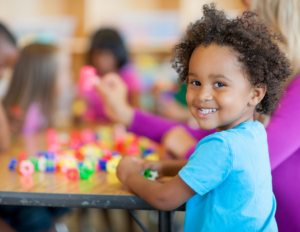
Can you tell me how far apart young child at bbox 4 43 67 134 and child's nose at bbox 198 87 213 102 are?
4.12 feet

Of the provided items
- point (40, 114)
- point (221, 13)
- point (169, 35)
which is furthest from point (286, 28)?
point (169, 35)

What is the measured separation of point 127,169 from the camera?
823 millimetres

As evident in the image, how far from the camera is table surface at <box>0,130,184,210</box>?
29.5 inches

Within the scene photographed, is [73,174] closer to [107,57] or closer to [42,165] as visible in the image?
[42,165]

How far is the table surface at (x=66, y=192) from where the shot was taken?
750 mm

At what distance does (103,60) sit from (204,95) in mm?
1884

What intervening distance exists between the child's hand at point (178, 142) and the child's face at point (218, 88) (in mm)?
421

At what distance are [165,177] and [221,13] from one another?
0.43 m

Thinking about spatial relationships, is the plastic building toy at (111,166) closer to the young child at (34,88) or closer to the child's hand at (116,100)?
the child's hand at (116,100)

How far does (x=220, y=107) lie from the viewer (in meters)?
0.71

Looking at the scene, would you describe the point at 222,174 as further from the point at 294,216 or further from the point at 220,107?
the point at 294,216

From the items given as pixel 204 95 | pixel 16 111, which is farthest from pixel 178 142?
pixel 16 111

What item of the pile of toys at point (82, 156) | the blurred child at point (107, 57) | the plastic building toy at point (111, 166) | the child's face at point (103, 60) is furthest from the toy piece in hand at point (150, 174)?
the child's face at point (103, 60)

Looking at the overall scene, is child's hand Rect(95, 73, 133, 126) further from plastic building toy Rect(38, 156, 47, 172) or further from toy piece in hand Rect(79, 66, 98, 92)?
plastic building toy Rect(38, 156, 47, 172)
